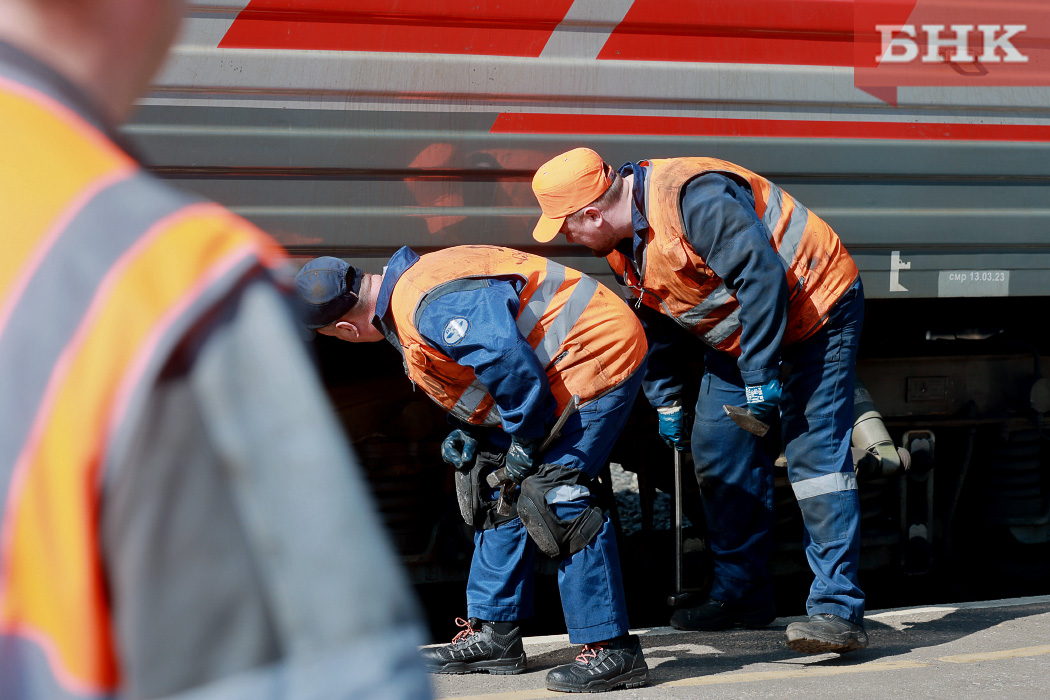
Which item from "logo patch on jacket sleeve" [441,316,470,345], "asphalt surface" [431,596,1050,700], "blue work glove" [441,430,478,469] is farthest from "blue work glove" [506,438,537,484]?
"asphalt surface" [431,596,1050,700]

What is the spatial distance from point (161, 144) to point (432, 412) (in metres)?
1.28

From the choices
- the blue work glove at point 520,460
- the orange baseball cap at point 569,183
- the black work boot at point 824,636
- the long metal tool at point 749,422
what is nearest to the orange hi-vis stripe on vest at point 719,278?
the orange baseball cap at point 569,183

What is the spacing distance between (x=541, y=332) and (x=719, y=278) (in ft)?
2.04

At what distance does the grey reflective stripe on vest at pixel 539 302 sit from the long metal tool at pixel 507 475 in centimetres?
25

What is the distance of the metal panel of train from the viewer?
2936 millimetres

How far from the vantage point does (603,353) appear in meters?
2.92

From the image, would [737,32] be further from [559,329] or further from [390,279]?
[390,279]

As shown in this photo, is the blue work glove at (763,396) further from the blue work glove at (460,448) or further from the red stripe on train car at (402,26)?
the red stripe on train car at (402,26)

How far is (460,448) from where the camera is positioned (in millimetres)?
3207

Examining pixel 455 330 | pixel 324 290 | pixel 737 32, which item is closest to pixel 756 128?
pixel 737 32

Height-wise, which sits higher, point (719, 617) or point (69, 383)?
point (69, 383)

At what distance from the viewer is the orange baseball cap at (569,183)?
9.47ft

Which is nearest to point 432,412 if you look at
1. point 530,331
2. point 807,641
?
point 530,331

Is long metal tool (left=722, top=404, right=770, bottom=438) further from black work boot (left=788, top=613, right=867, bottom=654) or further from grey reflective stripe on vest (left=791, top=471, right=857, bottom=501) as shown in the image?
black work boot (left=788, top=613, right=867, bottom=654)
